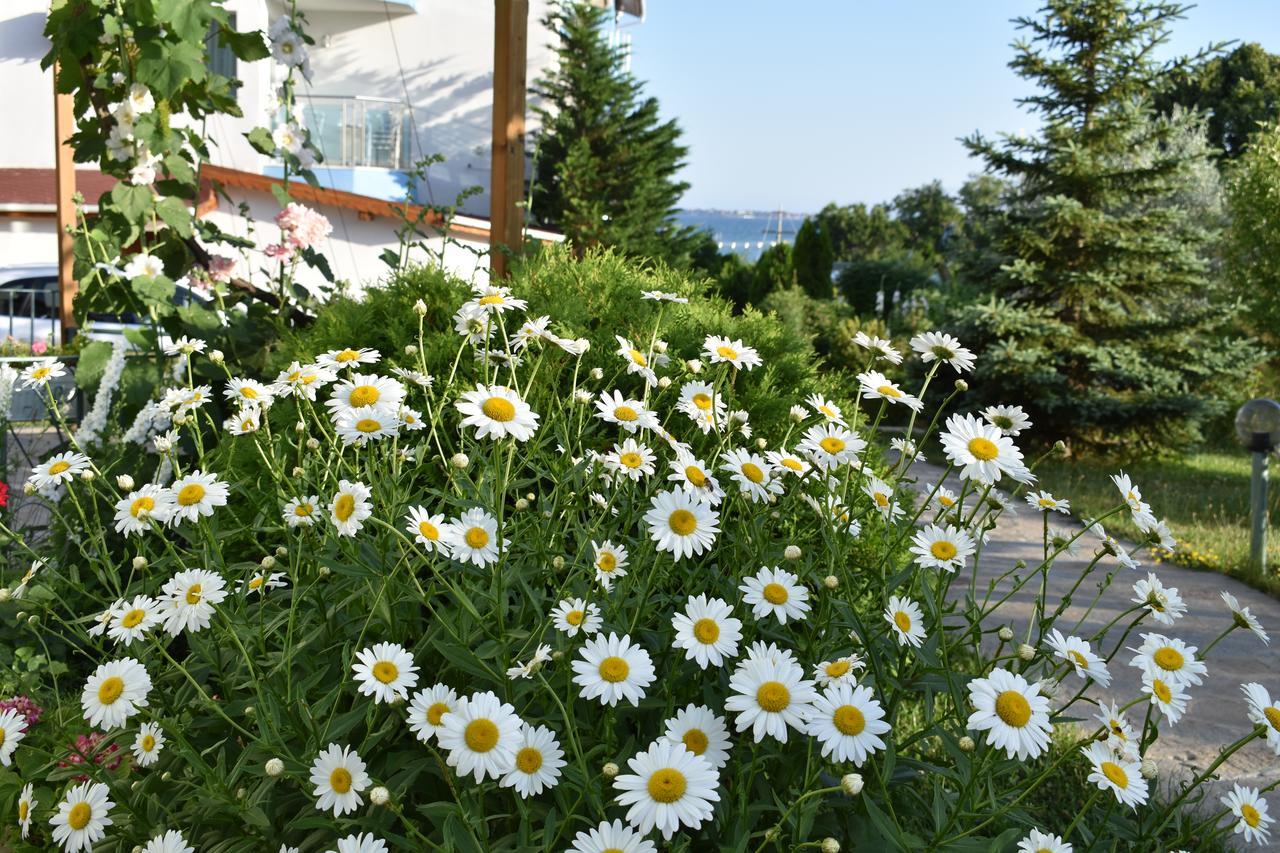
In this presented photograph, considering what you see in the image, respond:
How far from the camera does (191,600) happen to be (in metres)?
1.33

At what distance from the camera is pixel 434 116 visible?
60.1 ft

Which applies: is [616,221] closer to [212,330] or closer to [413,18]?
[413,18]

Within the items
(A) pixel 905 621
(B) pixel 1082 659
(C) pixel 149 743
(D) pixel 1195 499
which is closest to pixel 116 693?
(C) pixel 149 743

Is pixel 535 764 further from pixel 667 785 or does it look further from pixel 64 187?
pixel 64 187

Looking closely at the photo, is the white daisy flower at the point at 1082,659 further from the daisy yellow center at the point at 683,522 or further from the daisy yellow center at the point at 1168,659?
the daisy yellow center at the point at 683,522

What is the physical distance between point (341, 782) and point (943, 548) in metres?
0.92

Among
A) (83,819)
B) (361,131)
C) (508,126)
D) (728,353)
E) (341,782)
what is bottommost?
(83,819)

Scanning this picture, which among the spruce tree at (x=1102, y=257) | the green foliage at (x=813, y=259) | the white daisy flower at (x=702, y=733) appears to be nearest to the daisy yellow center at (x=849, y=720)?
the white daisy flower at (x=702, y=733)

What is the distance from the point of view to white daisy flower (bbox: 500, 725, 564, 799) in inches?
45.5

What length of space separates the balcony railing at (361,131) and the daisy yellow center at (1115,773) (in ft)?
54.5

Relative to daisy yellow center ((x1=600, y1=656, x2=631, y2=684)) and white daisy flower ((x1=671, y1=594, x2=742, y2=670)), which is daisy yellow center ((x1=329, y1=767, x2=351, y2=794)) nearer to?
daisy yellow center ((x1=600, y1=656, x2=631, y2=684))

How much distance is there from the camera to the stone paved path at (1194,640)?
3033 mm

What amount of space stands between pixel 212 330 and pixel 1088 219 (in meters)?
7.55

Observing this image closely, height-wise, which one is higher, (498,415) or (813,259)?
(813,259)
